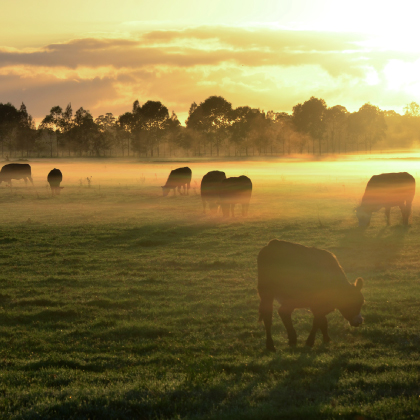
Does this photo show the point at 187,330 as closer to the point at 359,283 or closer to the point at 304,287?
the point at 304,287

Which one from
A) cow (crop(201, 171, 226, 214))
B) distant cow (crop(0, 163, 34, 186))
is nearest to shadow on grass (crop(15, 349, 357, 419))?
cow (crop(201, 171, 226, 214))

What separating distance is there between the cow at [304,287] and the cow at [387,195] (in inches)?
519

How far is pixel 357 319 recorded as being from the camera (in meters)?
8.36

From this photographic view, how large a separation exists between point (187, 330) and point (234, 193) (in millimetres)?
16384

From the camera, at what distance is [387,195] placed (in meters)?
21.4

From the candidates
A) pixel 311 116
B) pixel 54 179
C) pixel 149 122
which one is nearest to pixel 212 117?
pixel 149 122

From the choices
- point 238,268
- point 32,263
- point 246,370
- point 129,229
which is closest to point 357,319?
point 246,370

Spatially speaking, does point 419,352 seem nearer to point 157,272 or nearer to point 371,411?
point 371,411

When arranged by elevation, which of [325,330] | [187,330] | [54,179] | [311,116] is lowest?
[187,330]

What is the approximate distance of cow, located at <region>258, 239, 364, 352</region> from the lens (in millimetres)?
8328

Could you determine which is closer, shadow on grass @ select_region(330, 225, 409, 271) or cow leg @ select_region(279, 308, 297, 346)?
cow leg @ select_region(279, 308, 297, 346)

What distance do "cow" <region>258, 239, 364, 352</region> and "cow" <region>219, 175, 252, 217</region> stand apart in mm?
16660

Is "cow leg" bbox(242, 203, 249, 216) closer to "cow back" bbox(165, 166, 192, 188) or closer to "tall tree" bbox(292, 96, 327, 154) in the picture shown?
"cow back" bbox(165, 166, 192, 188)

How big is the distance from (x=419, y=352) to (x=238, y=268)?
22.7ft
